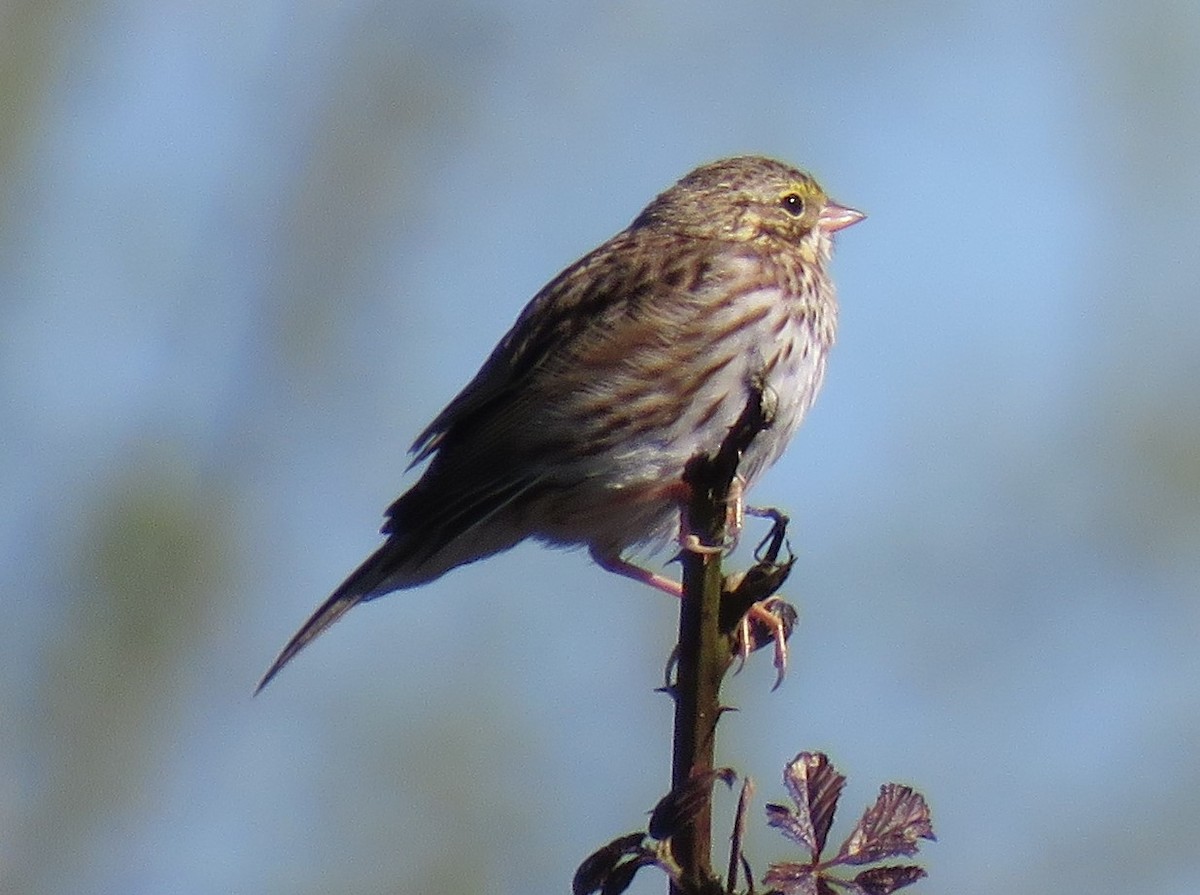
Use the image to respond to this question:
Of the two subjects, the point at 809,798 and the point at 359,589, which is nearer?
the point at 809,798

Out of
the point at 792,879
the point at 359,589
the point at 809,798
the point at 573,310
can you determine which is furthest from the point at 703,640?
the point at 573,310

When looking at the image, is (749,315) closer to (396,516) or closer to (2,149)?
A: (396,516)

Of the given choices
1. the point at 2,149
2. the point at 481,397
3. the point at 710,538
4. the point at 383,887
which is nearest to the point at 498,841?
the point at 383,887

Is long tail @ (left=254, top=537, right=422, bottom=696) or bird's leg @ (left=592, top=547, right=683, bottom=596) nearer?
long tail @ (left=254, top=537, right=422, bottom=696)

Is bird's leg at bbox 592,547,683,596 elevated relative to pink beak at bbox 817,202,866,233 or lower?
lower

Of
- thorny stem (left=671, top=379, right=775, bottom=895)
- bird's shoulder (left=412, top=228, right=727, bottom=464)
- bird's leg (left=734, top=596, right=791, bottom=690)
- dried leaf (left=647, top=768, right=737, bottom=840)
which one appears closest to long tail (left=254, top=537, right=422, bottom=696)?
bird's shoulder (left=412, top=228, right=727, bottom=464)

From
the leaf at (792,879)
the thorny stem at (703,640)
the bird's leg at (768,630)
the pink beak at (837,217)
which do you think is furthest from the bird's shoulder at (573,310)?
the leaf at (792,879)

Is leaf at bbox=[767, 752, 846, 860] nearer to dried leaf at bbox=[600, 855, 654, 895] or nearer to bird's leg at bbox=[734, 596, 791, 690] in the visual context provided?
dried leaf at bbox=[600, 855, 654, 895]

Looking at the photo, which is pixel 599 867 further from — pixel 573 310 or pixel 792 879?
pixel 573 310
